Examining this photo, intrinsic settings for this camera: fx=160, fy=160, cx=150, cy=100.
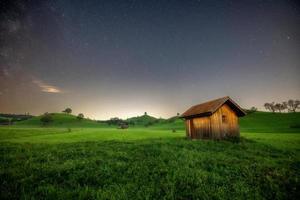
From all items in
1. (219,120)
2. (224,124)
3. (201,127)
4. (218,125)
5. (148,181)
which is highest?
(219,120)

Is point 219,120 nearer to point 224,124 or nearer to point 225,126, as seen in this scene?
point 224,124

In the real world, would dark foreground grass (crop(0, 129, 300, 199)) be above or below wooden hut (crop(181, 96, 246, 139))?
below

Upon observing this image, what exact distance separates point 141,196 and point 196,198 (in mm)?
1973

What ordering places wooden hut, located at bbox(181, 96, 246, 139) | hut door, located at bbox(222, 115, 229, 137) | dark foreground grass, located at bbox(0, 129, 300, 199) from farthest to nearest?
hut door, located at bbox(222, 115, 229, 137), wooden hut, located at bbox(181, 96, 246, 139), dark foreground grass, located at bbox(0, 129, 300, 199)

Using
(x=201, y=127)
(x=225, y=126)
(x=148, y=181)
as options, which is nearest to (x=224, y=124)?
(x=225, y=126)

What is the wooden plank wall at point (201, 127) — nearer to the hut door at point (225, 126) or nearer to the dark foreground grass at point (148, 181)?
the hut door at point (225, 126)

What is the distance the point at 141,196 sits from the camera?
5.79 m

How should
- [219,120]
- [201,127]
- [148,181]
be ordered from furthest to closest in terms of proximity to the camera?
[201,127], [219,120], [148,181]

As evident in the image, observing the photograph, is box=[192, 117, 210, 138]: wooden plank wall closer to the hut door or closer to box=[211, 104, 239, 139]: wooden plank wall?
box=[211, 104, 239, 139]: wooden plank wall

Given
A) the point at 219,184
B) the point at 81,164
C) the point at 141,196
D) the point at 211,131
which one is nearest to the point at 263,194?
the point at 219,184

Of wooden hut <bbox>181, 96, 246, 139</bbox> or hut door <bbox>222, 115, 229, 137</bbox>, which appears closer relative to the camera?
wooden hut <bbox>181, 96, 246, 139</bbox>

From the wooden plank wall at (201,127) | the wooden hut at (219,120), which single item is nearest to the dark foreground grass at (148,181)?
the wooden hut at (219,120)

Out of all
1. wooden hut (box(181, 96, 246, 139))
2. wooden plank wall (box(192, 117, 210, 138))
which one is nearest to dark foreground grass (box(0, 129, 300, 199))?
wooden hut (box(181, 96, 246, 139))

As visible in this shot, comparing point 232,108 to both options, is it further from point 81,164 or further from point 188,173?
point 81,164
